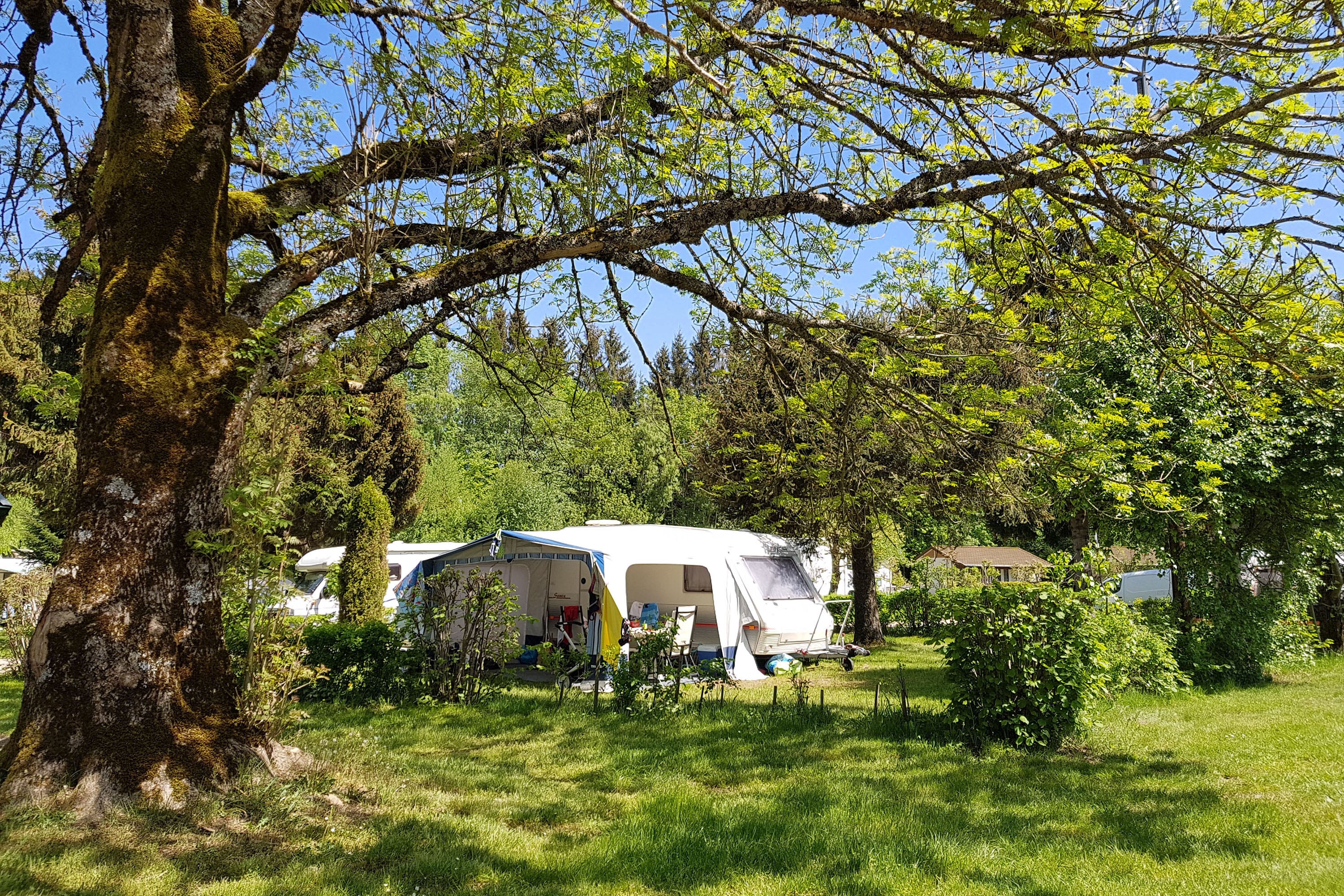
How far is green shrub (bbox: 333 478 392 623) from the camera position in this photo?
48.6ft

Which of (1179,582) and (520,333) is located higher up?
(520,333)

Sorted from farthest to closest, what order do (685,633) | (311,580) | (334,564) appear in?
(311,580)
(334,564)
(685,633)

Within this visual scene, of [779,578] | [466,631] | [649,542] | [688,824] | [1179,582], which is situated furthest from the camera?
[779,578]

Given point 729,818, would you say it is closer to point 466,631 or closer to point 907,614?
point 466,631

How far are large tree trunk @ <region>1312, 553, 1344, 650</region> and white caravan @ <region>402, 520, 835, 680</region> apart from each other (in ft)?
31.1

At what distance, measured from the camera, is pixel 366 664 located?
9.56 m

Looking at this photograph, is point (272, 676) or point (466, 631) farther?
point (466, 631)

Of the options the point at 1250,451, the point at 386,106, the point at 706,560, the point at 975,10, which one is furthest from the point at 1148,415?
the point at 386,106

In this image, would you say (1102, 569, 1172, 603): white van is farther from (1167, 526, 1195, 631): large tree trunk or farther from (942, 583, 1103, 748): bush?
(942, 583, 1103, 748): bush

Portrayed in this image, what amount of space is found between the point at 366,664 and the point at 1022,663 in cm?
738

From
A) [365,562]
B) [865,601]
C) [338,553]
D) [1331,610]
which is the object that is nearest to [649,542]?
[365,562]

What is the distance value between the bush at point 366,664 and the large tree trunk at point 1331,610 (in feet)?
52.2

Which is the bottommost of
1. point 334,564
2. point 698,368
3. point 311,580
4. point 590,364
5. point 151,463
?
point 311,580

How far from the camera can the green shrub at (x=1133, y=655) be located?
7309 millimetres
